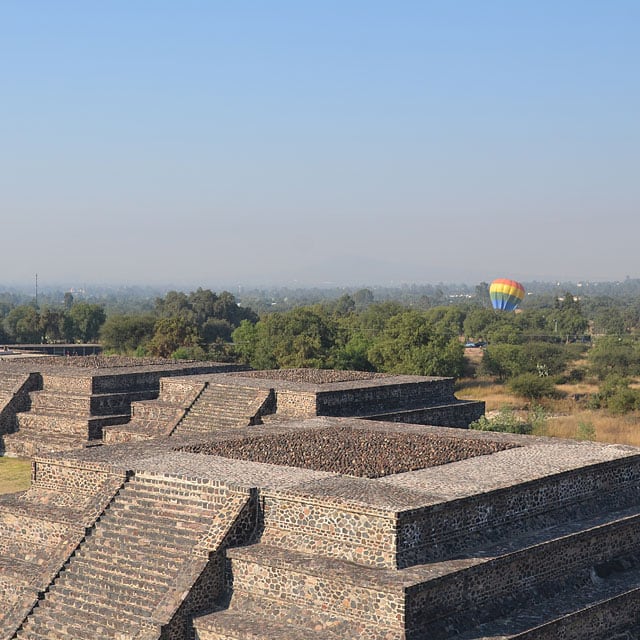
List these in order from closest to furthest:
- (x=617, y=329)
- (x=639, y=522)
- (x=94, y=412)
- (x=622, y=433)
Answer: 1. (x=639, y=522)
2. (x=94, y=412)
3. (x=622, y=433)
4. (x=617, y=329)

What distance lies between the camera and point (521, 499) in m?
11.4

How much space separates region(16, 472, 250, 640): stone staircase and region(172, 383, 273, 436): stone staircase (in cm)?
711

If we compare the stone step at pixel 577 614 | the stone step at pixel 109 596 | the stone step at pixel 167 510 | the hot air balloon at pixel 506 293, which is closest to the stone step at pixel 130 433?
the stone step at pixel 167 510

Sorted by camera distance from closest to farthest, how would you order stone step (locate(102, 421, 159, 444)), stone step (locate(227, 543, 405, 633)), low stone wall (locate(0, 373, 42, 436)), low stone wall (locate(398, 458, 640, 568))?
1. stone step (locate(227, 543, 405, 633))
2. low stone wall (locate(398, 458, 640, 568))
3. stone step (locate(102, 421, 159, 444))
4. low stone wall (locate(0, 373, 42, 436))

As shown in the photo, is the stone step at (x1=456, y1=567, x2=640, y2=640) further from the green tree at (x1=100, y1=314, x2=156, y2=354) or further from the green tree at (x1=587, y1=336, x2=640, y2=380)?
the green tree at (x1=100, y1=314, x2=156, y2=354)

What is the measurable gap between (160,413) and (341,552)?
10.2 metres

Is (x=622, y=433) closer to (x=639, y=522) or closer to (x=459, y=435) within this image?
(x=459, y=435)

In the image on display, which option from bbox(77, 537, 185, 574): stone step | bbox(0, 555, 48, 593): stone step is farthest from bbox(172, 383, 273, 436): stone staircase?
bbox(77, 537, 185, 574): stone step

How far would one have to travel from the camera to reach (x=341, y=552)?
10297 mm

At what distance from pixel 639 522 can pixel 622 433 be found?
43.2 feet

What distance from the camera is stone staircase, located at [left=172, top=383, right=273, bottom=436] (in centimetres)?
1886

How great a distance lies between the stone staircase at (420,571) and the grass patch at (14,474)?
8.60 m

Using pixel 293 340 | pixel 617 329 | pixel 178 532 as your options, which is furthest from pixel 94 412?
pixel 617 329

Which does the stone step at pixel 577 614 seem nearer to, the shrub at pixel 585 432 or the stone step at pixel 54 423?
the shrub at pixel 585 432
